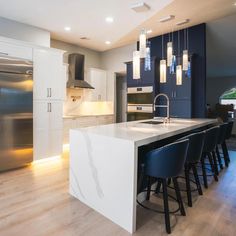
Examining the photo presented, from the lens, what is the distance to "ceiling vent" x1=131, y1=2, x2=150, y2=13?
3388 mm

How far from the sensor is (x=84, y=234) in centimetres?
191

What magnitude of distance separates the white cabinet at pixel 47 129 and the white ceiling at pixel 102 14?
5.41 ft

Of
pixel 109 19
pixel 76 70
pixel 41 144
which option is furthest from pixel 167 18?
pixel 41 144

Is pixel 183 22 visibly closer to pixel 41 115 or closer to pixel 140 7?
pixel 140 7

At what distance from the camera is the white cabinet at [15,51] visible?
3518mm

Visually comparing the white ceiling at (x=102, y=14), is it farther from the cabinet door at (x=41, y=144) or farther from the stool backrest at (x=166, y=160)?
the stool backrest at (x=166, y=160)

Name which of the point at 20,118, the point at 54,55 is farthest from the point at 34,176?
the point at 54,55

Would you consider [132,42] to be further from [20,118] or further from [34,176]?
[34,176]

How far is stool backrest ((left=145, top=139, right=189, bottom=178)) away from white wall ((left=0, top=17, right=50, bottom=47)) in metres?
3.77

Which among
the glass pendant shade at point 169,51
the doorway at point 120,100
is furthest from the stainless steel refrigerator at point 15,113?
the doorway at point 120,100

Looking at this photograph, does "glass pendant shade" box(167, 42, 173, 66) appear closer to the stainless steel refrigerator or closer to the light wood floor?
the light wood floor

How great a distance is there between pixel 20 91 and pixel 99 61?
3.71 meters

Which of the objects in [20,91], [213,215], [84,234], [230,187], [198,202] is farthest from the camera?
[20,91]

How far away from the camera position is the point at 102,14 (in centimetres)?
383
